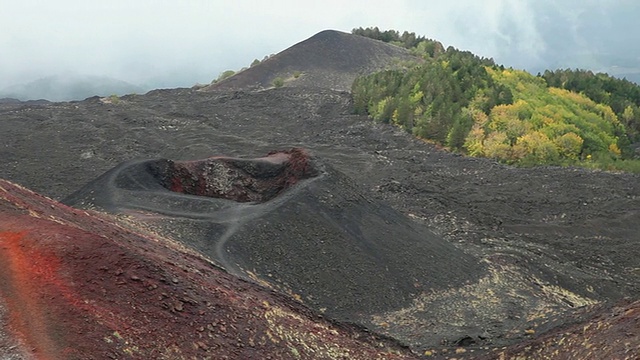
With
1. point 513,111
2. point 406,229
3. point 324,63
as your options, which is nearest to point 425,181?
point 513,111

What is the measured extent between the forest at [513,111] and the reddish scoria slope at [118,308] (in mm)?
25347

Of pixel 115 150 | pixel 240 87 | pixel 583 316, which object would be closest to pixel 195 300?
pixel 583 316

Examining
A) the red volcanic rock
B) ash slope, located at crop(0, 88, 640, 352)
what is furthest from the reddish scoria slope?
the red volcanic rock

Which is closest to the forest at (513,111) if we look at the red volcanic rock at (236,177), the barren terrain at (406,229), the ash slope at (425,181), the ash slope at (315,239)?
the ash slope at (425,181)

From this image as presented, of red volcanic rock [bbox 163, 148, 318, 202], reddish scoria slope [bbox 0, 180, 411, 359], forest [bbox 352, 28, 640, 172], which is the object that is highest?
forest [bbox 352, 28, 640, 172]

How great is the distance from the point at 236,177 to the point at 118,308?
12955 mm

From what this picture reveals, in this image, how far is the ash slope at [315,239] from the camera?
15234 mm

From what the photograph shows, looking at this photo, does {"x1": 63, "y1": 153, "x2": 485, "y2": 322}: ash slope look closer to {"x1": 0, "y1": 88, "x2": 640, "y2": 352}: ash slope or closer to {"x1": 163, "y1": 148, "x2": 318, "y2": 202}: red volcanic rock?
{"x1": 0, "y1": 88, "x2": 640, "y2": 352}: ash slope

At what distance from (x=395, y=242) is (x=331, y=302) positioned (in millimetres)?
3579

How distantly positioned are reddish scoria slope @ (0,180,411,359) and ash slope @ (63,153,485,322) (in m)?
3.38

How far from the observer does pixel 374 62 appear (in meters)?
62.1

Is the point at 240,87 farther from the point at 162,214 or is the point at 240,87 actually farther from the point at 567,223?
the point at 162,214

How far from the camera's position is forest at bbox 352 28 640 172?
34469 millimetres

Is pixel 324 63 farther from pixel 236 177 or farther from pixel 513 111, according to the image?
pixel 236 177
